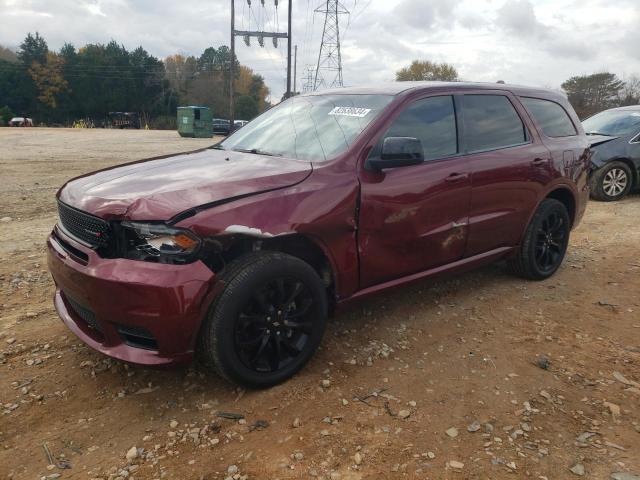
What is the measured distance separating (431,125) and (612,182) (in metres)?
6.73

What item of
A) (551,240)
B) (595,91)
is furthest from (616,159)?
(595,91)

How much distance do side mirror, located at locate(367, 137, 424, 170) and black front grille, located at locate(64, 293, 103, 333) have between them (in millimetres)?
1836

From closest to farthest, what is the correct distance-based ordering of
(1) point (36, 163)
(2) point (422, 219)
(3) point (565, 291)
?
(2) point (422, 219) → (3) point (565, 291) → (1) point (36, 163)

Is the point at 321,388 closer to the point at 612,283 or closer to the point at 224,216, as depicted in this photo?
the point at 224,216

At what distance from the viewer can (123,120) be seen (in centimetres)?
6769

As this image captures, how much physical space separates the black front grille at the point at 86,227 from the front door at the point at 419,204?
1464mm

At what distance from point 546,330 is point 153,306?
112 inches

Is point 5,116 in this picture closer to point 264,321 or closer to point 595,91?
point 595,91

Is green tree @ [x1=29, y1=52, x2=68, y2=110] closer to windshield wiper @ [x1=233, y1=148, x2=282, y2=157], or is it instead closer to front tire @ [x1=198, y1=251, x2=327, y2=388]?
windshield wiper @ [x1=233, y1=148, x2=282, y2=157]

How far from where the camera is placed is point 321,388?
2.94m

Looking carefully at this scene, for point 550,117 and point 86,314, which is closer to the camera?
point 86,314

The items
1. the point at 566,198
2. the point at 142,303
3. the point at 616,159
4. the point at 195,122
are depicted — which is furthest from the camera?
the point at 195,122

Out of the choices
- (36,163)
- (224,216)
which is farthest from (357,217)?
(36,163)

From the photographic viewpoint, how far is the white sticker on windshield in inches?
135
